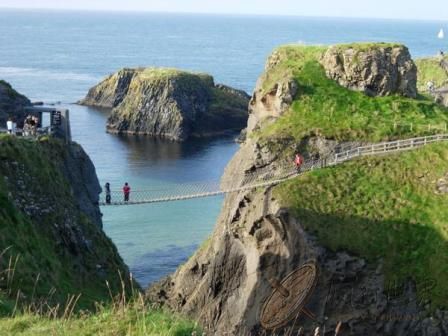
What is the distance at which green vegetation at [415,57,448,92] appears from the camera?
8588 cm

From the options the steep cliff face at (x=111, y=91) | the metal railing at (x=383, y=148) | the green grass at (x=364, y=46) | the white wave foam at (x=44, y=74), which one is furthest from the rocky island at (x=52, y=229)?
the white wave foam at (x=44, y=74)

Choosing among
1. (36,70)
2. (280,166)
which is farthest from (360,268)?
(36,70)

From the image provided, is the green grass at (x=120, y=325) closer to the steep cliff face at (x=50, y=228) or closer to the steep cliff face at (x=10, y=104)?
the steep cliff face at (x=50, y=228)

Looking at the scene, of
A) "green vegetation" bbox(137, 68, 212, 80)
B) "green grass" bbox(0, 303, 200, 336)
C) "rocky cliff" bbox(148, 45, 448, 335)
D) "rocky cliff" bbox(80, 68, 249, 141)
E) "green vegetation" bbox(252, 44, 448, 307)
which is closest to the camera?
"green grass" bbox(0, 303, 200, 336)

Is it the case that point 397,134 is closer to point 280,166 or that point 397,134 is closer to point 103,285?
point 280,166

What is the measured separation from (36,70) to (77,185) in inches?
5621

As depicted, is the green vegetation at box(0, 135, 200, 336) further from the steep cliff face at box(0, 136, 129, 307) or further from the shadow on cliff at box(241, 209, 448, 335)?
the shadow on cliff at box(241, 209, 448, 335)

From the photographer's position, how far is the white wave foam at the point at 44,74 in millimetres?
162000

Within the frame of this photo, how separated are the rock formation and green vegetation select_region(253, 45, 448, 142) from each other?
65 centimetres

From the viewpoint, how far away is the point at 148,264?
54500mm

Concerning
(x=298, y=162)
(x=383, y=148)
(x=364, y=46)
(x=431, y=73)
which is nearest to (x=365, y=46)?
(x=364, y=46)

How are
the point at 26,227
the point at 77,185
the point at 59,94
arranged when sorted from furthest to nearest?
1. the point at 59,94
2. the point at 77,185
3. the point at 26,227

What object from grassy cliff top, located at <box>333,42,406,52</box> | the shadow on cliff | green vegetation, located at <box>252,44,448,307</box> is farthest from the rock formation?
the shadow on cliff

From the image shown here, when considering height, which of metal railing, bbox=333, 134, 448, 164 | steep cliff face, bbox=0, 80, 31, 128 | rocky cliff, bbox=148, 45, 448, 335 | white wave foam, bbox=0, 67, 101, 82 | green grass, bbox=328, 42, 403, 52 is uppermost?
green grass, bbox=328, 42, 403, 52
